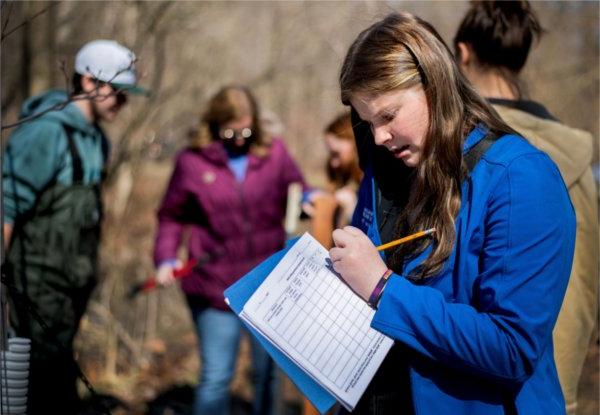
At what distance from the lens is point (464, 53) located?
2.55 m

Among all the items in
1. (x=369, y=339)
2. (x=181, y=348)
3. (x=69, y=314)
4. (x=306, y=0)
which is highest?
(x=306, y=0)

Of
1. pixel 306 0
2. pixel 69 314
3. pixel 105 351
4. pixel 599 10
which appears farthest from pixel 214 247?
pixel 306 0

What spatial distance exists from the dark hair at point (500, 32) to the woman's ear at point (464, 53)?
0.05 feet

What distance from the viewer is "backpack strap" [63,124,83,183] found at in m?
3.33

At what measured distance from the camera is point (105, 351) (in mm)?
5793

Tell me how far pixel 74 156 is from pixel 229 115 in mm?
1115

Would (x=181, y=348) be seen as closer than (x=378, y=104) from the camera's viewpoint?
No

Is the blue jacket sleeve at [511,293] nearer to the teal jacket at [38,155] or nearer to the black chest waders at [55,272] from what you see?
the black chest waders at [55,272]

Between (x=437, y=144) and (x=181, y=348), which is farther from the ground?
(x=437, y=144)

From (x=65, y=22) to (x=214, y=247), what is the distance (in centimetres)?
226

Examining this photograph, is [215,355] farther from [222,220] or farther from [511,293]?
[511,293]

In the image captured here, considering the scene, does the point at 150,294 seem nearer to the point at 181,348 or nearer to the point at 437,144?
the point at 181,348

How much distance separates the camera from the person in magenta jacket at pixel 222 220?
4.00 meters

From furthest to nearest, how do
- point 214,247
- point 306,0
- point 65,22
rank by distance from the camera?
point 306,0
point 65,22
point 214,247
